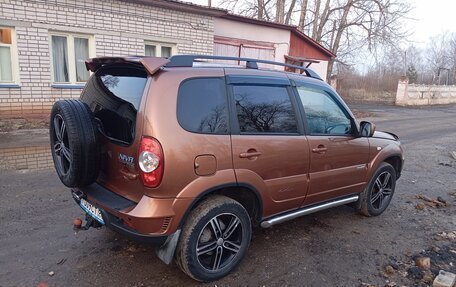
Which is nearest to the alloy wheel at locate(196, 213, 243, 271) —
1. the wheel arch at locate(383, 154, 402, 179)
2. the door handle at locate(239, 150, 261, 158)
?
the door handle at locate(239, 150, 261, 158)

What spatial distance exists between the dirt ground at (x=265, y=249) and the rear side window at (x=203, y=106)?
1.34m

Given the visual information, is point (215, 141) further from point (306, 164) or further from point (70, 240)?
point (70, 240)

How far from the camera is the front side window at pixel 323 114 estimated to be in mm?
3621

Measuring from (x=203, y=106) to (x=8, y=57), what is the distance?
1013 cm

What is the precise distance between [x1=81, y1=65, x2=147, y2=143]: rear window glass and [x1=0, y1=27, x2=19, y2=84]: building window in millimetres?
8858

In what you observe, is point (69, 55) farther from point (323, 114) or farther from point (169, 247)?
point (169, 247)

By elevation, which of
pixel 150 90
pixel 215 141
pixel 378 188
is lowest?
pixel 378 188

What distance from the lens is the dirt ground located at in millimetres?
3035

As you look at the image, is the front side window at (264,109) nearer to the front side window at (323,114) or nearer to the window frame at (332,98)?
the window frame at (332,98)

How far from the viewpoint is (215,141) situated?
283cm

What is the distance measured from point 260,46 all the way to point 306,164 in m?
13.1

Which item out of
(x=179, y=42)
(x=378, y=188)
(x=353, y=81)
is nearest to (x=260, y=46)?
(x=179, y=42)

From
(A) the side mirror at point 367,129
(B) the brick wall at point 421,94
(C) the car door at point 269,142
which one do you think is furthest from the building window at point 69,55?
(B) the brick wall at point 421,94

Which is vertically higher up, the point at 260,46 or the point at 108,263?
the point at 260,46
